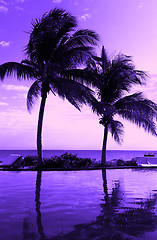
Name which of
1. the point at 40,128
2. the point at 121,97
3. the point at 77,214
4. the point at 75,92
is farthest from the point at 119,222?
the point at 121,97

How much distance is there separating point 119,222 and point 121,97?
532 inches

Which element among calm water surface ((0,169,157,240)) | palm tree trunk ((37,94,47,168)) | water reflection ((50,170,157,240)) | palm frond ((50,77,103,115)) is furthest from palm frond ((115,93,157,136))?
water reflection ((50,170,157,240))

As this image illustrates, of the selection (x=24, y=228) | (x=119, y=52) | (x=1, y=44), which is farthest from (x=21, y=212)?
(x=119, y=52)

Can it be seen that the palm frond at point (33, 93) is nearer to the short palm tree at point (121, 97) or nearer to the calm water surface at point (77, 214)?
the short palm tree at point (121, 97)

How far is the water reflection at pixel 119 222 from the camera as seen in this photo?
12.3 ft

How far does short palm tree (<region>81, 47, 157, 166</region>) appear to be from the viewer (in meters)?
16.5

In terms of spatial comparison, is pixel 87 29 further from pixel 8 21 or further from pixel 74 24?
pixel 8 21

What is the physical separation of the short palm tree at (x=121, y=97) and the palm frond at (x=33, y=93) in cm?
324

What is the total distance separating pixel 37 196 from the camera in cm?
701

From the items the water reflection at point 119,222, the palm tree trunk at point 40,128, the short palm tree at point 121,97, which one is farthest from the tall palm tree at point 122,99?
the water reflection at point 119,222

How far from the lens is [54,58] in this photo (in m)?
15.0

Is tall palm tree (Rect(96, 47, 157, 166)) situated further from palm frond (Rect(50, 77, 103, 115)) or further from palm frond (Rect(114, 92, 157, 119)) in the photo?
palm frond (Rect(50, 77, 103, 115))

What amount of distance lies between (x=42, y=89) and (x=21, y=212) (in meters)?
10.2

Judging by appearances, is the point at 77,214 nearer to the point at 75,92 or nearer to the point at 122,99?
the point at 75,92
